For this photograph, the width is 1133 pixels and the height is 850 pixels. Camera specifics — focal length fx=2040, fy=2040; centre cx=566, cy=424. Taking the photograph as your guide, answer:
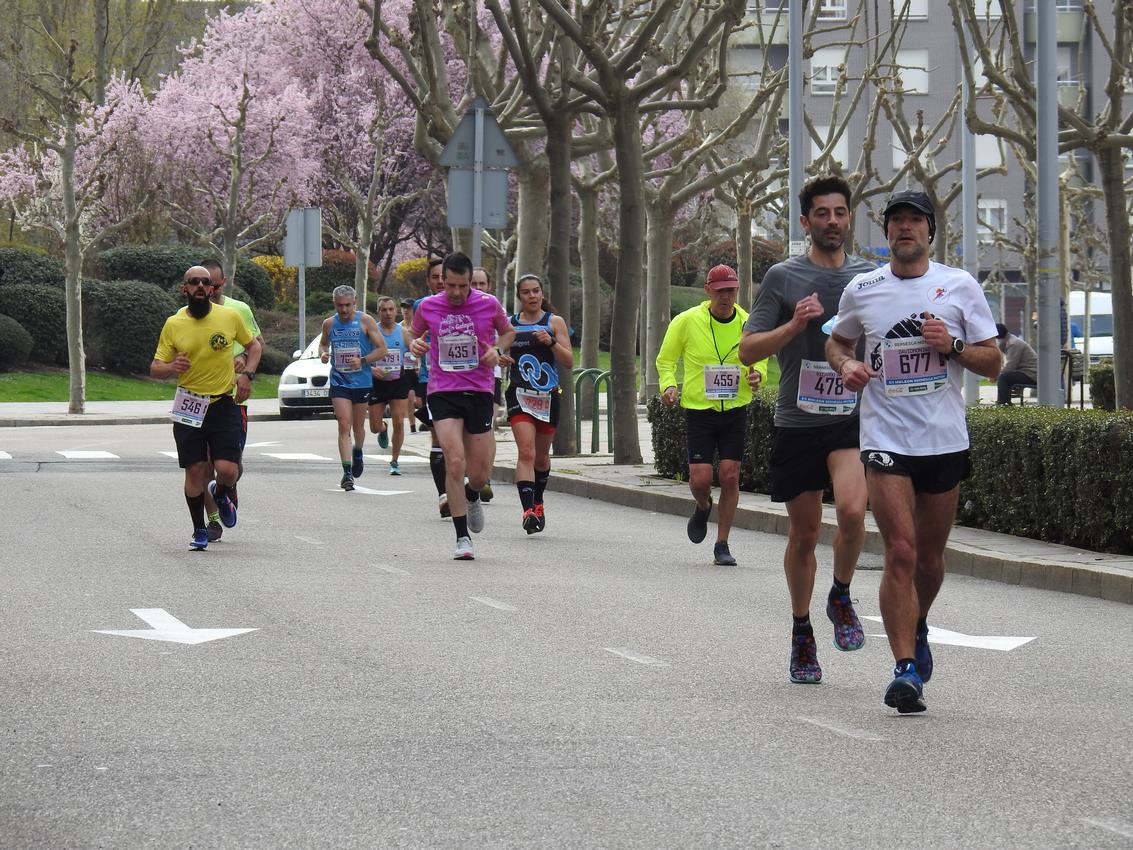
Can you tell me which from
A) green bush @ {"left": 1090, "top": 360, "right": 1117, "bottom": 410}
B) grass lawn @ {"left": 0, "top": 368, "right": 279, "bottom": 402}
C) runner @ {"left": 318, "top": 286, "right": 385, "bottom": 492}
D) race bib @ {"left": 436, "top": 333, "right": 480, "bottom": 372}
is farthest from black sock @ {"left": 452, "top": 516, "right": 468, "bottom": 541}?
grass lawn @ {"left": 0, "top": 368, "right": 279, "bottom": 402}

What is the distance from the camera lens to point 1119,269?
67.0 ft

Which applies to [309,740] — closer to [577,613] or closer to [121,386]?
[577,613]

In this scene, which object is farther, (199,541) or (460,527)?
(199,541)

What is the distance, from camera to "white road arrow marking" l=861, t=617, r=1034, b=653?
899 cm

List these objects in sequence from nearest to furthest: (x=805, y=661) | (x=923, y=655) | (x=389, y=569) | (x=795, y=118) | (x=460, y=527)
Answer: (x=923, y=655)
(x=805, y=661)
(x=389, y=569)
(x=460, y=527)
(x=795, y=118)

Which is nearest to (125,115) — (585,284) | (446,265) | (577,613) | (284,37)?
(284,37)

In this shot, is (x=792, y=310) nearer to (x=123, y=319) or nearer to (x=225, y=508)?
(x=225, y=508)

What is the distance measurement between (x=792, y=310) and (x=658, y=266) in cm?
A: 2703

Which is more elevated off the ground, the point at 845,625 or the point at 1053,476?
the point at 1053,476

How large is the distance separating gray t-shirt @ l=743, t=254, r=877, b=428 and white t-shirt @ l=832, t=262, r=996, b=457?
0.79 metres

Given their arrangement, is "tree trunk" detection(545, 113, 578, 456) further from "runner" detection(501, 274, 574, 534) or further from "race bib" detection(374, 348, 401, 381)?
"runner" detection(501, 274, 574, 534)

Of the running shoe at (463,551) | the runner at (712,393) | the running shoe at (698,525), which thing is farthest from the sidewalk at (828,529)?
the running shoe at (463,551)

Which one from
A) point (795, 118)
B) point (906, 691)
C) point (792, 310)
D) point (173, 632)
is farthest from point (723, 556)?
point (795, 118)

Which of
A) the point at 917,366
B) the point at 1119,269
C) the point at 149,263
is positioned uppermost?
the point at 149,263
